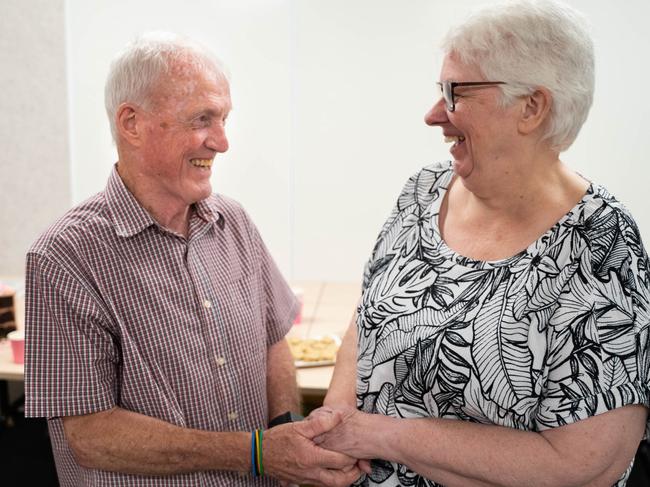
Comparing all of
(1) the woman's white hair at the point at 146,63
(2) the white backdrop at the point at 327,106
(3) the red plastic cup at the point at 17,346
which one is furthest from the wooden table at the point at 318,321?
(1) the woman's white hair at the point at 146,63

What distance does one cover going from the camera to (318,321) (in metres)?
3.08

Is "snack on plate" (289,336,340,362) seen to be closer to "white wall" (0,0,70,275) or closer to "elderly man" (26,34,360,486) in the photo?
"elderly man" (26,34,360,486)

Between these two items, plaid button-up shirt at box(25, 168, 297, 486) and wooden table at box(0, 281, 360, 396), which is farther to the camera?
wooden table at box(0, 281, 360, 396)

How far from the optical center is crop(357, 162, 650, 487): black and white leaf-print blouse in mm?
1195

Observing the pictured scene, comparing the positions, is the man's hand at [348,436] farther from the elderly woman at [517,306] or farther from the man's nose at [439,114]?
the man's nose at [439,114]

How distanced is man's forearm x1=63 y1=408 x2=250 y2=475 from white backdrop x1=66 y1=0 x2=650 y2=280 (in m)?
2.55

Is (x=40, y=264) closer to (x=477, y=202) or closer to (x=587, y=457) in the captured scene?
(x=477, y=202)

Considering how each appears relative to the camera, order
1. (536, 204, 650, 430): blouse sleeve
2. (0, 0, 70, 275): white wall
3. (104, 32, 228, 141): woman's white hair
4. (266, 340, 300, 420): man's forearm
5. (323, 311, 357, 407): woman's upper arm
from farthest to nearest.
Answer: (0, 0, 70, 275): white wall
(266, 340, 300, 420): man's forearm
(323, 311, 357, 407): woman's upper arm
(104, 32, 228, 141): woman's white hair
(536, 204, 650, 430): blouse sleeve

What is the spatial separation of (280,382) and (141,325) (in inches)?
17.3

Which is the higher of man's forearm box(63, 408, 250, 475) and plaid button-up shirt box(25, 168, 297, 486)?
plaid button-up shirt box(25, 168, 297, 486)

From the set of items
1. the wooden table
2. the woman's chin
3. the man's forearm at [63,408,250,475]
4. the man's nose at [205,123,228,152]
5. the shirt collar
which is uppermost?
the man's nose at [205,123,228,152]

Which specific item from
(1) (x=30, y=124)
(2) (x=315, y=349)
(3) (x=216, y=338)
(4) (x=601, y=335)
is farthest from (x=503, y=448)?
(1) (x=30, y=124)

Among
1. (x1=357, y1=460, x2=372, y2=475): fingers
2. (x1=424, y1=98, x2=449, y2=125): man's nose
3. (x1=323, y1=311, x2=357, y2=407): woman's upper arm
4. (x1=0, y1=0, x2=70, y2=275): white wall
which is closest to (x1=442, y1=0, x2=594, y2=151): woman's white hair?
(x1=424, y1=98, x2=449, y2=125): man's nose

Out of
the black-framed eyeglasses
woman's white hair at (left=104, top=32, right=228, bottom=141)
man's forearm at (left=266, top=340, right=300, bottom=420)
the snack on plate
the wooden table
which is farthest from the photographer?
the snack on plate
